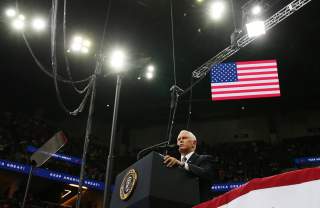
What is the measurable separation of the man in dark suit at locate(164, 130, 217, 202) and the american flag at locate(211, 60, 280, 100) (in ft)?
26.2

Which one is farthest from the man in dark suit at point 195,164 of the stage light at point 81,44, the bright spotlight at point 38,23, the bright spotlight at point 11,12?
the bright spotlight at point 11,12

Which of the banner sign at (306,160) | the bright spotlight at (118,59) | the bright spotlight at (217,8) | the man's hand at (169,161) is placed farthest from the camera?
the banner sign at (306,160)

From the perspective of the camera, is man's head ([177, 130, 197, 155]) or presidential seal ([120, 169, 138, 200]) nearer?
presidential seal ([120, 169, 138, 200])

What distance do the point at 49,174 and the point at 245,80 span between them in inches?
340

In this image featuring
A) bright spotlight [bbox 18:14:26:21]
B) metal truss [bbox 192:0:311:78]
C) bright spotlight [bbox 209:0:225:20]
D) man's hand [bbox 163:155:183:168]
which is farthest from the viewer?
bright spotlight [bbox 18:14:26:21]

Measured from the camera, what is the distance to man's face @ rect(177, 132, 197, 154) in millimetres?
3062

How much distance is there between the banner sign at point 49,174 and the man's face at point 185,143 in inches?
480

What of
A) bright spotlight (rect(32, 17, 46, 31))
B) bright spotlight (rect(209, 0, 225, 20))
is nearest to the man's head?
bright spotlight (rect(209, 0, 225, 20))

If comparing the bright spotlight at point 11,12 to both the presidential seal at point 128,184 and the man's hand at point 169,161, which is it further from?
the man's hand at point 169,161

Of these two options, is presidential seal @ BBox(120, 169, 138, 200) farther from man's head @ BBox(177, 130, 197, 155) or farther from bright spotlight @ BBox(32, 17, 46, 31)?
bright spotlight @ BBox(32, 17, 46, 31)

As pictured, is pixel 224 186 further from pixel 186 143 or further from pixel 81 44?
pixel 186 143

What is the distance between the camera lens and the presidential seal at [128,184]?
2.50m

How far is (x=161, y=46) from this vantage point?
49.3 ft

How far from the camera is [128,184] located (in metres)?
2.59
